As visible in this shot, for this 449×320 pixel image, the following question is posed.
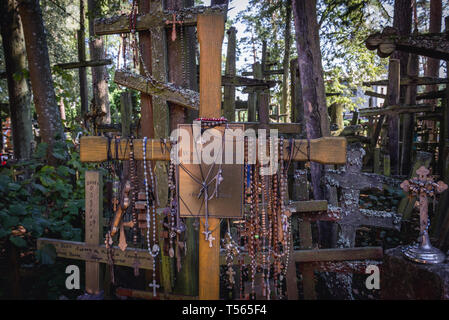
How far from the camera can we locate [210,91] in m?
2.24

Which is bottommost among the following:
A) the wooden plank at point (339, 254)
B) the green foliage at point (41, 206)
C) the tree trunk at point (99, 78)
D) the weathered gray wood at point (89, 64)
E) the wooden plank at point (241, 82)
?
the wooden plank at point (339, 254)

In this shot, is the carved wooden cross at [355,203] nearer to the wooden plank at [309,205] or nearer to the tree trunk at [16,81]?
the wooden plank at [309,205]

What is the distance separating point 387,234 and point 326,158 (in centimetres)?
428

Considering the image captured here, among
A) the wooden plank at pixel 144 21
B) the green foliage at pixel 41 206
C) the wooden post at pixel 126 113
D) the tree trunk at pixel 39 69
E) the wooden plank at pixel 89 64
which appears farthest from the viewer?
the wooden plank at pixel 89 64

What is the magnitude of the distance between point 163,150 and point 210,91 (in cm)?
56

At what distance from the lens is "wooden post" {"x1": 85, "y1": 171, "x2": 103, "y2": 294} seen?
3286 millimetres

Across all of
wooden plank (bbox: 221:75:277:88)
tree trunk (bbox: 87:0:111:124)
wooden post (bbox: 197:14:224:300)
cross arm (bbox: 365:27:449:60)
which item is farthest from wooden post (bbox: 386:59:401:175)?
tree trunk (bbox: 87:0:111:124)

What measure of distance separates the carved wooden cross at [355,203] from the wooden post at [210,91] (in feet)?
7.02

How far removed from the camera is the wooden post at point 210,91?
213cm

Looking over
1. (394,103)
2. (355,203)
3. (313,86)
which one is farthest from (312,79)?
(394,103)

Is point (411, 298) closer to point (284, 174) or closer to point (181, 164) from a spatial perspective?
point (284, 174)

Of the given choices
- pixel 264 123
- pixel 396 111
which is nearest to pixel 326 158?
pixel 264 123

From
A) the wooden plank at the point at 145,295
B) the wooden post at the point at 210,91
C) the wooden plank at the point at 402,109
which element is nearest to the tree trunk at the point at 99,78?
the wooden plank at the point at 402,109

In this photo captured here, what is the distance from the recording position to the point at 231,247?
301cm
